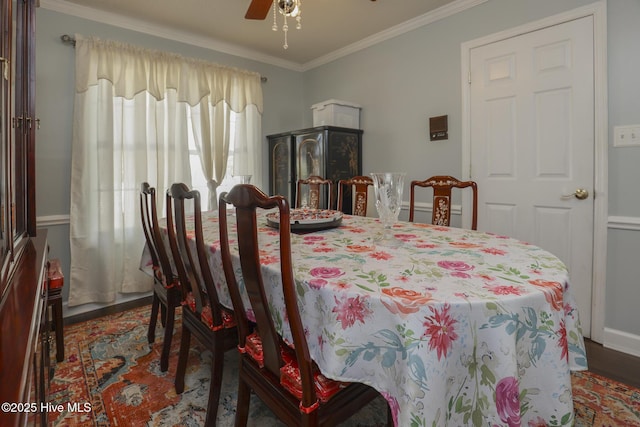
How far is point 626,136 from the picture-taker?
6.59 ft

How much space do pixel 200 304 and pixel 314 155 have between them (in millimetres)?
2125

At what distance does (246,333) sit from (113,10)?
3.00 meters

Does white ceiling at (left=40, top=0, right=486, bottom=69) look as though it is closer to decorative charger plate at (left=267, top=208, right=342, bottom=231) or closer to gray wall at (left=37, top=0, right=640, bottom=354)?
gray wall at (left=37, top=0, right=640, bottom=354)

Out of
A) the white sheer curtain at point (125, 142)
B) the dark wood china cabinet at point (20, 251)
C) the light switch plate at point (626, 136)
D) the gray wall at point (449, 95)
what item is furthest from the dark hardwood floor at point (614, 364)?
the white sheer curtain at point (125, 142)

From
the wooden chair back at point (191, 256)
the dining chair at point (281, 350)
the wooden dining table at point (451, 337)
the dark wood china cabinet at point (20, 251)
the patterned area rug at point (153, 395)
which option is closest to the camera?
the dark wood china cabinet at point (20, 251)

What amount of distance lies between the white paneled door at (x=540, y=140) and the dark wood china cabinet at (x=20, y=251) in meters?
2.71

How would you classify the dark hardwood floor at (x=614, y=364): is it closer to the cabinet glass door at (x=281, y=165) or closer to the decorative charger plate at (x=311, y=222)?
the decorative charger plate at (x=311, y=222)

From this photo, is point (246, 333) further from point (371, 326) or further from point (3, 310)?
point (3, 310)

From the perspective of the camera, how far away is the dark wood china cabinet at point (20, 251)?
0.52 meters

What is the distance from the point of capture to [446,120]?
2.82 meters

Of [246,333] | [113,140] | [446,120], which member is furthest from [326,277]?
[113,140]

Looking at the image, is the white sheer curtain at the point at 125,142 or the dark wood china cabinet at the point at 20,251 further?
the white sheer curtain at the point at 125,142

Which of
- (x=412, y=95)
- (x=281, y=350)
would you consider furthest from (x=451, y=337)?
(x=412, y=95)

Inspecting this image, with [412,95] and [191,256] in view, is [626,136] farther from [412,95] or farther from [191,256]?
[191,256]
